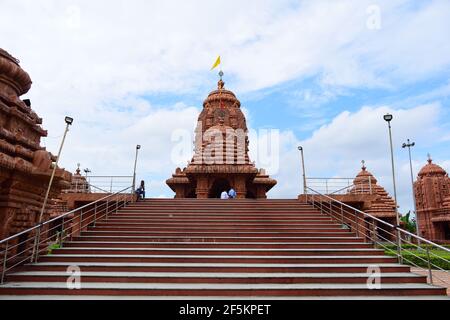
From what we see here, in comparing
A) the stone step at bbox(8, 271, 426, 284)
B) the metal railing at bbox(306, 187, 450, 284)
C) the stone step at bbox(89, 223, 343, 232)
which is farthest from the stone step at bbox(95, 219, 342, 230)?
the stone step at bbox(8, 271, 426, 284)

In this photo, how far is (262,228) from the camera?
29.7ft

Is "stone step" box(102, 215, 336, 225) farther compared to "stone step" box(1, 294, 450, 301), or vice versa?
"stone step" box(102, 215, 336, 225)

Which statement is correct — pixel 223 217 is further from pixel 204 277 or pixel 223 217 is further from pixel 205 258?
pixel 204 277

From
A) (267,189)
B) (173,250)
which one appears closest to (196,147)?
(267,189)

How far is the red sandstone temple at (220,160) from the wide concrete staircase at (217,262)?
770cm

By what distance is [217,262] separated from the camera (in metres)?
6.77

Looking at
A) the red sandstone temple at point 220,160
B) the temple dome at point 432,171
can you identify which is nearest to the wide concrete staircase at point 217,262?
the red sandstone temple at point 220,160

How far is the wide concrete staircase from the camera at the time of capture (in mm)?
5309

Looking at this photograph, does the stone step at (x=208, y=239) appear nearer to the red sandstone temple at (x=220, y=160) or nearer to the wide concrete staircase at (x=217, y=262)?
the wide concrete staircase at (x=217, y=262)

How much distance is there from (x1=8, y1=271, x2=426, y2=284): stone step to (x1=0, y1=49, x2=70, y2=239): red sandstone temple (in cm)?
159

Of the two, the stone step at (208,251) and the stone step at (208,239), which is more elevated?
the stone step at (208,239)

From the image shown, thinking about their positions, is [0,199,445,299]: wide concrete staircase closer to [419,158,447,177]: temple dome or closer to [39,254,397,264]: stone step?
[39,254,397,264]: stone step

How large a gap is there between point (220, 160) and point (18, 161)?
47.9 ft

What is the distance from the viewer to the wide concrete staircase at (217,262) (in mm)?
5309
